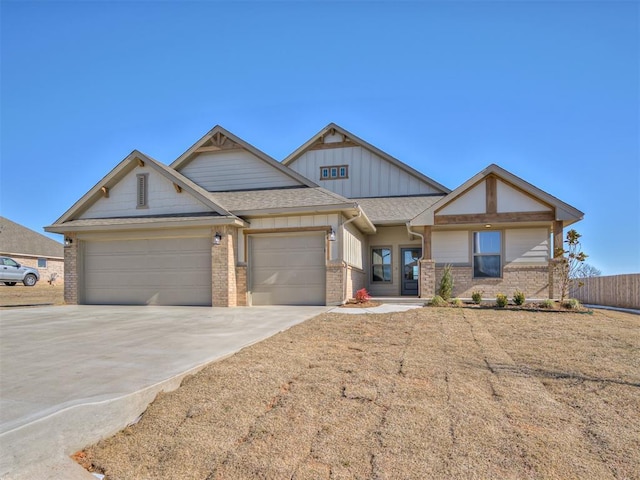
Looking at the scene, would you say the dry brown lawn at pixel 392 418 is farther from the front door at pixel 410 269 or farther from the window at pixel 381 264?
the window at pixel 381 264

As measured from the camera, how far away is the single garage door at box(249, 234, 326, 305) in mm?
13164

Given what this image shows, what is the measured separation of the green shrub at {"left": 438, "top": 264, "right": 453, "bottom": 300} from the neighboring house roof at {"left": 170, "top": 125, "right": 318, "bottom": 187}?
18.5 ft

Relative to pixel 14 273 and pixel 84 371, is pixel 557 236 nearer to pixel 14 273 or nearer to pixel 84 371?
pixel 84 371

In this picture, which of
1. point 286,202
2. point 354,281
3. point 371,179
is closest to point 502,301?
point 354,281

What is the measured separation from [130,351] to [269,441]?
344 centimetres

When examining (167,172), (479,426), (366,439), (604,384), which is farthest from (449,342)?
(167,172)

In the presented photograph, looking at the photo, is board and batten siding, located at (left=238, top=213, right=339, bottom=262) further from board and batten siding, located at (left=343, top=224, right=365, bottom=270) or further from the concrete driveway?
the concrete driveway

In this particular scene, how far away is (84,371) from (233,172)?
464 inches

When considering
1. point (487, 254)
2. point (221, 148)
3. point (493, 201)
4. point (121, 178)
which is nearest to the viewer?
point (493, 201)

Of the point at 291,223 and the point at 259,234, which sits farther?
the point at 259,234

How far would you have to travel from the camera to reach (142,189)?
14242 millimetres

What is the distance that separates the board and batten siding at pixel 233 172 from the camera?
15.4 metres

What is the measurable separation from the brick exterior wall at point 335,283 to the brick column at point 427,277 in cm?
351

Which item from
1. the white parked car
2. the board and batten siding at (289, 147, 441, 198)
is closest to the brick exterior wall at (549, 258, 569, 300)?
the board and batten siding at (289, 147, 441, 198)
